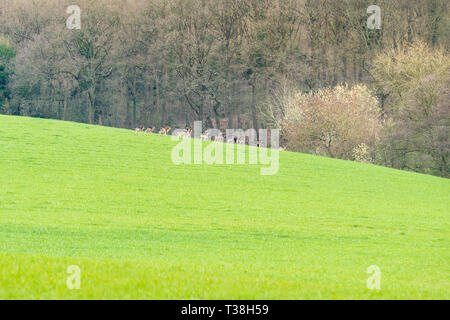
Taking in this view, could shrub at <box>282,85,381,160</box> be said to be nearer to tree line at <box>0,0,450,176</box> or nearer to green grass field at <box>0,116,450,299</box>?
tree line at <box>0,0,450,176</box>

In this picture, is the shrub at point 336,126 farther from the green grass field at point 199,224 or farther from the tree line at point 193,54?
the green grass field at point 199,224

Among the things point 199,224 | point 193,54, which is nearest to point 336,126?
point 193,54

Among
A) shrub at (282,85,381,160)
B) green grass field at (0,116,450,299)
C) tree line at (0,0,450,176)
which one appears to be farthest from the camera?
tree line at (0,0,450,176)

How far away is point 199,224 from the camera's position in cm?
2127

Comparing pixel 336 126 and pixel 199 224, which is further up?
pixel 336 126

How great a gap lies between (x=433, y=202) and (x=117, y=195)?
14.6 meters

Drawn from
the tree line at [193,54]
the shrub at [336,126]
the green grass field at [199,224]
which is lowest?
the green grass field at [199,224]

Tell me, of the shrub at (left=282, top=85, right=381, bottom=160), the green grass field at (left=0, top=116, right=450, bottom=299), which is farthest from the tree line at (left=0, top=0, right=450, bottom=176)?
the green grass field at (left=0, top=116, right=450, bottom=299)

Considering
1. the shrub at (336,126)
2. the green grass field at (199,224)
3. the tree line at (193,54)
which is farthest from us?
the tree line at (193,54)

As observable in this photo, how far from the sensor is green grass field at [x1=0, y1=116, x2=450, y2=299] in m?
9.45

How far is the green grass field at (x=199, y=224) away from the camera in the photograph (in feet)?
31.0

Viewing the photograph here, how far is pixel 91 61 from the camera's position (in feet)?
217

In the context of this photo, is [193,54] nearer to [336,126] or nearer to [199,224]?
[336,126]

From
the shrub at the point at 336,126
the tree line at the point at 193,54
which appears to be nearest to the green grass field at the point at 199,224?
the shrub at the point at 336,126
